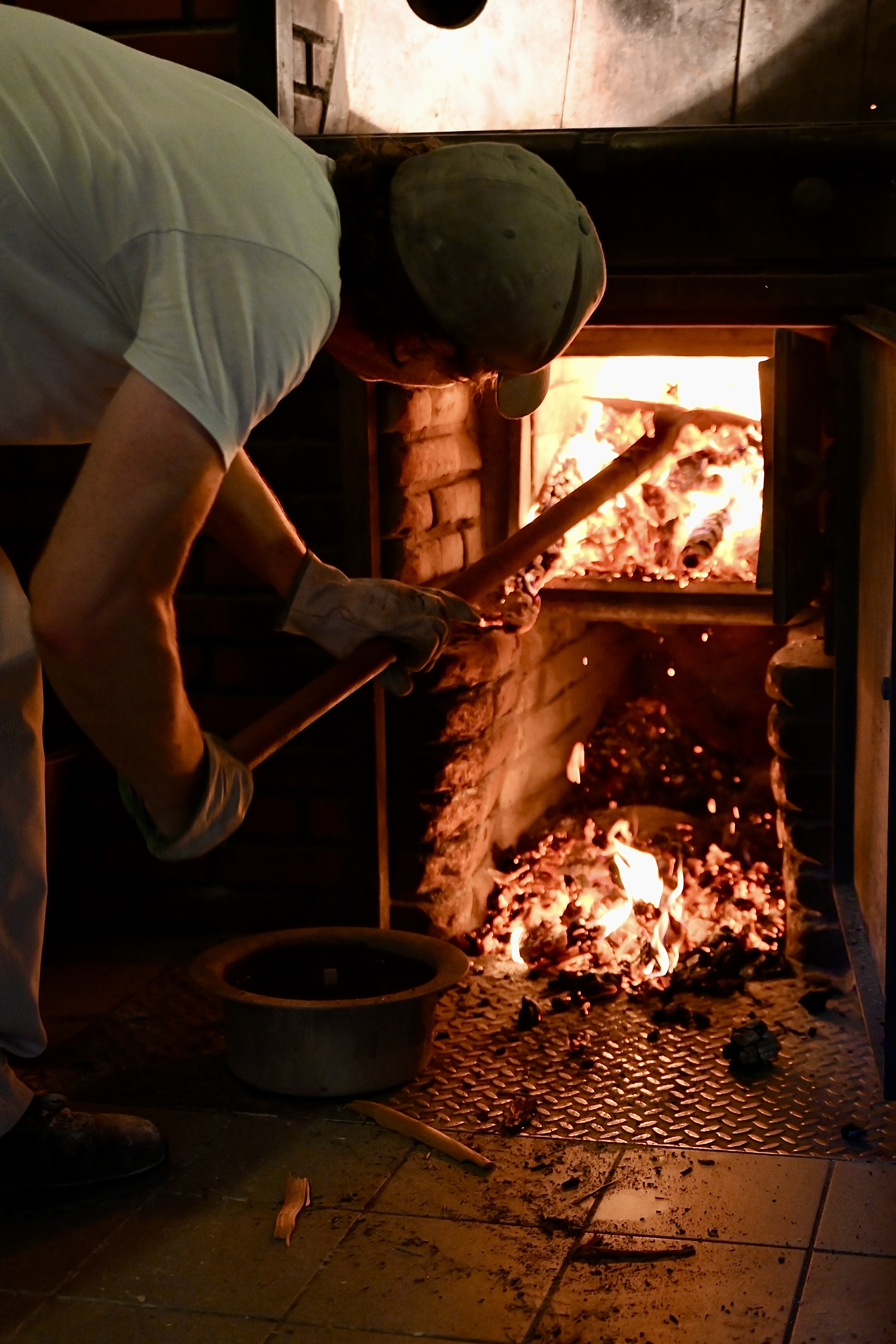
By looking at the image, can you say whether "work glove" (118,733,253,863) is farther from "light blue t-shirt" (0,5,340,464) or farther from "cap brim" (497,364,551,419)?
"cap brim" (497,364,551,419)

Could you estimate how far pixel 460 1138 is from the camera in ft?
7.79

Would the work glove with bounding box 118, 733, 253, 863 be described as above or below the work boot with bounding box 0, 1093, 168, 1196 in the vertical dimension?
above

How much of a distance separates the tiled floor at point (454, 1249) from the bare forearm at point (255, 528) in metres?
0.91

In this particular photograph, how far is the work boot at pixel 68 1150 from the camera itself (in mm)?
2209

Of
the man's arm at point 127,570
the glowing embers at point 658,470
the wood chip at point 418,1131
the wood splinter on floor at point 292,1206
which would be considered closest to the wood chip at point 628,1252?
the wood chip at point 418,1131

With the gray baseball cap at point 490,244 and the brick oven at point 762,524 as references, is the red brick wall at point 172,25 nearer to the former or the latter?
the brick oven at point 762,524

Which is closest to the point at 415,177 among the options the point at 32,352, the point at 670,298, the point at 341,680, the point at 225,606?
the point at 32,352

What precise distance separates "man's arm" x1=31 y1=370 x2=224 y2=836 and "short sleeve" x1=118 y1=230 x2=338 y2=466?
0.02 meters

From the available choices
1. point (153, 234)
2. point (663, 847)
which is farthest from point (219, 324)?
point (663, 847)

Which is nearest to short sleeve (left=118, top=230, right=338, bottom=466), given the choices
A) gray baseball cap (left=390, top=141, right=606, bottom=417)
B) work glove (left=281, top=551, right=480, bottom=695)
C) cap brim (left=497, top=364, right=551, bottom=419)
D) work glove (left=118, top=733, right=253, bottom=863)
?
gray baseball cap (left=390, top=141, right=606, bottom=417)

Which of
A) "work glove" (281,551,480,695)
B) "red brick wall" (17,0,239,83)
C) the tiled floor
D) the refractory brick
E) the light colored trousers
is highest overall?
"red brick wall" (17,0,239,83)

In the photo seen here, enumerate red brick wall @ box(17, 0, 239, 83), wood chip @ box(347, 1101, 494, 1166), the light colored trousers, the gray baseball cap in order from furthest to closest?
red brick wall @ box(17, 0, 239, 83), wood chip @ box(347, 1101, 494, 1166), the light colored trousers, the gray baseball cap

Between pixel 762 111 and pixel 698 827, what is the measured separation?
166cm

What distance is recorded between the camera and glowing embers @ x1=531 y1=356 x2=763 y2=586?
129 inches
